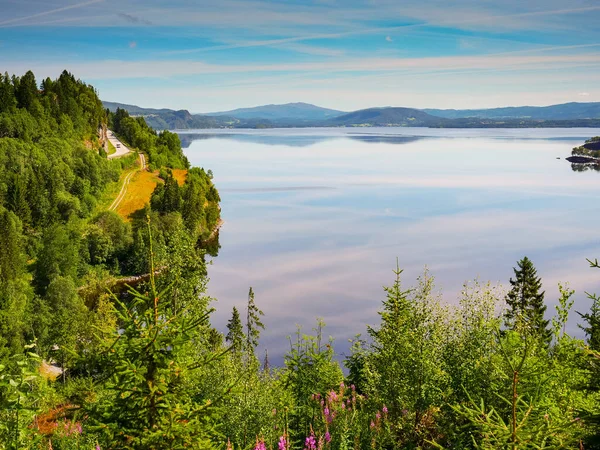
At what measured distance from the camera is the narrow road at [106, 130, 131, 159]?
11051 centimetres

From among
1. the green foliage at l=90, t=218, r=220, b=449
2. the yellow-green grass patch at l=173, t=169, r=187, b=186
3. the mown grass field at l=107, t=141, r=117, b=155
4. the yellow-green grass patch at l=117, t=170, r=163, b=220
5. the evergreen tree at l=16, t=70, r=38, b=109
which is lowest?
the yellow-green grass patch at l=117, t=170, r=163, b=220

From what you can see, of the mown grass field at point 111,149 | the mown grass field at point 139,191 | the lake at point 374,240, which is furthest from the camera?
the mown grass field at point 111,149

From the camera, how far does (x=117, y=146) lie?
123 metres

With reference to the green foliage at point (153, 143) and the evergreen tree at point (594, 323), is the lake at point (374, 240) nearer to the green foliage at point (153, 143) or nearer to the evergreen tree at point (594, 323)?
the evergreen tree at point (594, 323)

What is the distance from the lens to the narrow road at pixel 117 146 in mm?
110512

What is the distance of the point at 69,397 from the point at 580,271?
192ft

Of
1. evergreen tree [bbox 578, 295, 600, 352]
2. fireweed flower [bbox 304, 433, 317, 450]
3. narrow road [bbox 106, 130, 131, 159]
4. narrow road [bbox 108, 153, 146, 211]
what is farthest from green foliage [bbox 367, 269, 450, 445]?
narrow road [bbox 106, 130, 131, 159]

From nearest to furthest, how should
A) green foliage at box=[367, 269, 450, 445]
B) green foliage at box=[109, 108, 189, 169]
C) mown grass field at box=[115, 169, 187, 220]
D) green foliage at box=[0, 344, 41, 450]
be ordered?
1. green foliage at box=[0, 344, 41, 450]
2. green foliage at box=[367, 269, 450, 445]
3. mown grass field at box=[115, 169, 187, 220]
4. green foliage at box=[109, 108, 189, 169]

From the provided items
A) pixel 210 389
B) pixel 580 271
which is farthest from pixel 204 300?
pixel 580 271

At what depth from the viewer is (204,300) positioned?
20.4 m

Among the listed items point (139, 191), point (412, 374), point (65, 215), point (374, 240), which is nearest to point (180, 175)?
point (139, 191)

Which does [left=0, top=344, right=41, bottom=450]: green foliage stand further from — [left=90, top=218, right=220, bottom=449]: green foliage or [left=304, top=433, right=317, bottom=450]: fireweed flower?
[left=304, top=433, right=317, bottom=450]: fireweed flower

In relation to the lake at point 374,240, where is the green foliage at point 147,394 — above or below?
above

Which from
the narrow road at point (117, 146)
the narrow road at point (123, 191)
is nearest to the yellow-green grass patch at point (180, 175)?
the narrow road at point (123, 191)
